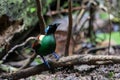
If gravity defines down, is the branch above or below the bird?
below

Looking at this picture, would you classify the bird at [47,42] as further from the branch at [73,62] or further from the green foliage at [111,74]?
the green foliage at [111,74]

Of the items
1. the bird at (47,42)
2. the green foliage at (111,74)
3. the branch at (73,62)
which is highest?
the bird at (47,42)

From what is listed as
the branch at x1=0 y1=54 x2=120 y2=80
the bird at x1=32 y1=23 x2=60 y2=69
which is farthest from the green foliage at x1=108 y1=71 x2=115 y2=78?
the bird at x1=32 y1=23 x2=60 y2=69

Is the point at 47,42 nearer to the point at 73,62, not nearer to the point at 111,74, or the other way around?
the point at 73,62

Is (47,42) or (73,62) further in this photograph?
(73,62)

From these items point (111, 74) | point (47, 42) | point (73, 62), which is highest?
point (47, 42)

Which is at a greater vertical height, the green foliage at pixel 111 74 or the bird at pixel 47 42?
the bird at pixel 47 42

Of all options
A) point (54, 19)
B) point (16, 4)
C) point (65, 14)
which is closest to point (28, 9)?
point (16, 4)

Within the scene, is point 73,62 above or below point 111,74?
above

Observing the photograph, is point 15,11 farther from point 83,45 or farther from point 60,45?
point 83,45

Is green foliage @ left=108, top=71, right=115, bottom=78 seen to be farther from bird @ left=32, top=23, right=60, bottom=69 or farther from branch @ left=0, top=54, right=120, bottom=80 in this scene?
bird @ left=32, top=23, right=60, bottom=69

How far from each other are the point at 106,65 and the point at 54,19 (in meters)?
3.90

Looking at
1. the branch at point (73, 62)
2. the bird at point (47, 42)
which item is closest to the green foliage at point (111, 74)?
the branch at point (73, 62)

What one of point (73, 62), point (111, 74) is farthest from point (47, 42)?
point (111, 74)
